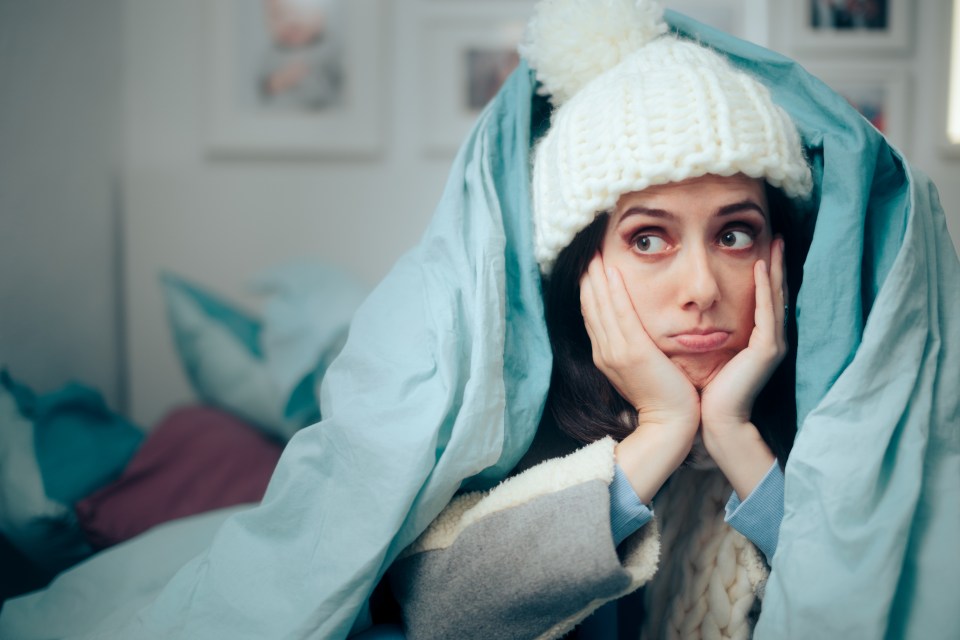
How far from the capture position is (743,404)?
2.44 ft

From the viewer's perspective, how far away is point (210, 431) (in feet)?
4.23

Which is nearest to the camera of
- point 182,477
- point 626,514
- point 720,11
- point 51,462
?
point 626,514

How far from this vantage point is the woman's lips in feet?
2.43

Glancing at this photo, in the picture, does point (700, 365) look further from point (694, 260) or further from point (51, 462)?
point (51, 462)

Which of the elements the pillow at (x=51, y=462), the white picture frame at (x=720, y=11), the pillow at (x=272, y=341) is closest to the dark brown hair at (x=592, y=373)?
the pillow at (x=272, y=341)

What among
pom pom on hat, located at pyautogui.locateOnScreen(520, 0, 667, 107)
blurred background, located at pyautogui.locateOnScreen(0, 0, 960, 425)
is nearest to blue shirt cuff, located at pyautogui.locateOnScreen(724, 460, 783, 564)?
pom pom on hat, located at pyautogui.locateOnScreen(520, 0, 667, 107)

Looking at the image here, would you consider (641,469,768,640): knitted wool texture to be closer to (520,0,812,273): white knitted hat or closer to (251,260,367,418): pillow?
(520,0,812,273): white knitted hat

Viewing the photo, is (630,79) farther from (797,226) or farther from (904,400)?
(904,400)

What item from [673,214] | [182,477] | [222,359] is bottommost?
[182,477]

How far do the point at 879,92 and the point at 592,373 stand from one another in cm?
119

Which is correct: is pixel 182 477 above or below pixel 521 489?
below

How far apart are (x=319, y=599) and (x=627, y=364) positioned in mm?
384

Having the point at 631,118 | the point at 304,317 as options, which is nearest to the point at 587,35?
the point at 631,118

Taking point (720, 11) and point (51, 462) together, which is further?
point (720, 11)
